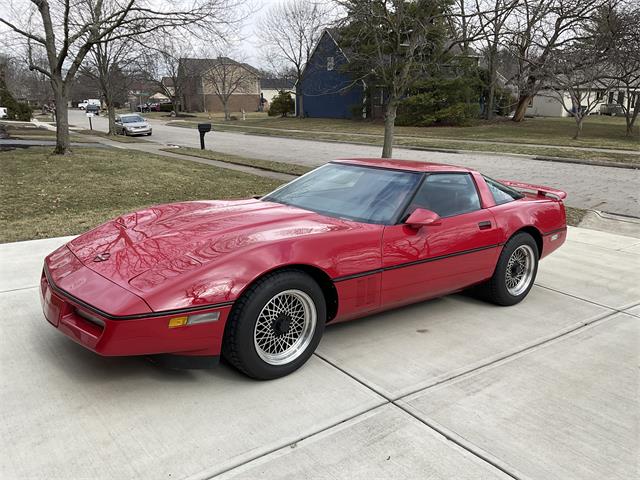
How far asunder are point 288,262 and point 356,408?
912 mm

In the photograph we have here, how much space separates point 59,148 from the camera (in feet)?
52.1

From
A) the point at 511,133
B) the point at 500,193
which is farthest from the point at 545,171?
the point at 511,133

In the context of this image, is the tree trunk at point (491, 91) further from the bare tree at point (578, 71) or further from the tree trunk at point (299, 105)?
the tree trunk at point (299, 105)

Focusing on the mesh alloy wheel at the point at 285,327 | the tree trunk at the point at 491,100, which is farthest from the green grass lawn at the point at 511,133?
the mesh alloy wheel at the point at 285,327

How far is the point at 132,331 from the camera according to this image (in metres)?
2.72

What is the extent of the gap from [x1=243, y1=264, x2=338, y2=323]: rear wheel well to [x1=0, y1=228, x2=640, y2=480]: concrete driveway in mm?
333

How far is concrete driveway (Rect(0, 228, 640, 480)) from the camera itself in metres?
2.48

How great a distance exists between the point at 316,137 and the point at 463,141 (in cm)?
799

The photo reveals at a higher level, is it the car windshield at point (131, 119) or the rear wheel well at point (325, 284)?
the car windshield at point (131, 119)

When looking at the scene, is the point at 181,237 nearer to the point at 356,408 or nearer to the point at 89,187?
the point at 356,408

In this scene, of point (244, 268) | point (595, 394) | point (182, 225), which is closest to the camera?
point (244, 268)

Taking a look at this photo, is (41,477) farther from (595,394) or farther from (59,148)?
(59,148)

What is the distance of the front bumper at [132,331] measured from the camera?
2.72 metres

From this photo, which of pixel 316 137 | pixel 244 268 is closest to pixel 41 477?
pixel 244 268
